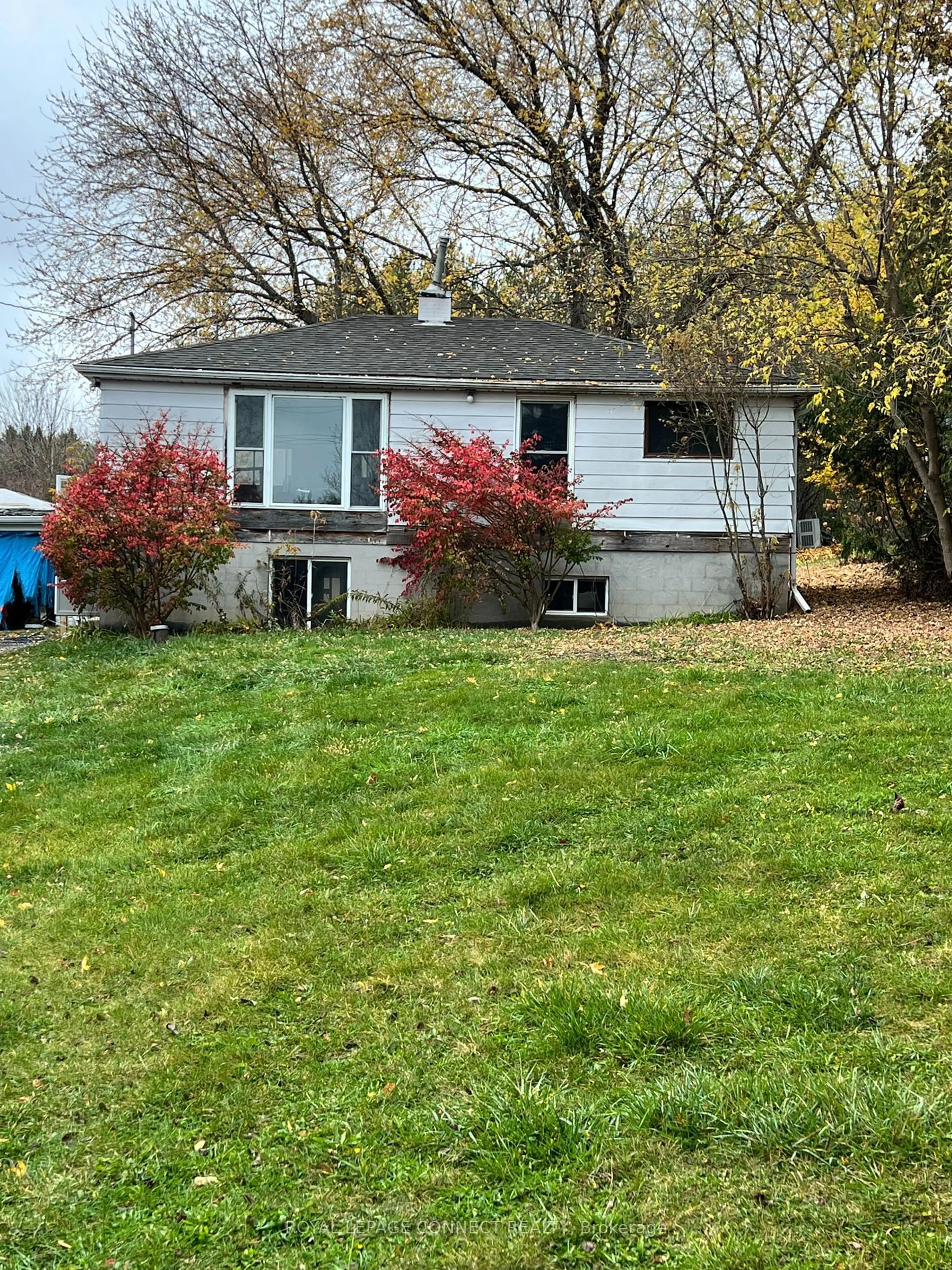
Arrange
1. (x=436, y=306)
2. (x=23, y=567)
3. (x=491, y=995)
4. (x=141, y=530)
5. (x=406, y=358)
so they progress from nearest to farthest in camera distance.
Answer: (x=491, y=995) < (x=141, y=530) < (x=406, y=358) < (x=436, y=306) < (x=23, y=567)

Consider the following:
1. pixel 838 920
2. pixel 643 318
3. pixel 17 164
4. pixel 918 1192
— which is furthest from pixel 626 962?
pixel 17 164

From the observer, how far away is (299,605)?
13.9 m

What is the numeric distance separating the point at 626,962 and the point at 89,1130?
1.79 meters

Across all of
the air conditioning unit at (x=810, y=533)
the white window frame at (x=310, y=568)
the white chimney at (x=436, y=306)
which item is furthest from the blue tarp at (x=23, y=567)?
the air conditioning unit at (x=810, y=533)

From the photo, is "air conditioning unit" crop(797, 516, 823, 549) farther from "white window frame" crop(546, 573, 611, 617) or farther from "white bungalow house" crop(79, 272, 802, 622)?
"white window frame" crop(546, 573, 611, 617)

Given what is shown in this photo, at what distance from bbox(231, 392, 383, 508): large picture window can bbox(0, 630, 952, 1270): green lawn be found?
7906 mm

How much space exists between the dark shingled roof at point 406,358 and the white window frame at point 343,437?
0.32m

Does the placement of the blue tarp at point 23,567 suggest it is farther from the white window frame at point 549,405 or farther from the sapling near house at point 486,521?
the white window frame at point 549,405

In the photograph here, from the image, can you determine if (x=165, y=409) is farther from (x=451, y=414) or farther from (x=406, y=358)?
(x=451, y=414)

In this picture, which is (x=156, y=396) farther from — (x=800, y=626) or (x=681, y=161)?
(x=800, y=626)

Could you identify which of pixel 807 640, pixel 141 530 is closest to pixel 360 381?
pixel 141 530

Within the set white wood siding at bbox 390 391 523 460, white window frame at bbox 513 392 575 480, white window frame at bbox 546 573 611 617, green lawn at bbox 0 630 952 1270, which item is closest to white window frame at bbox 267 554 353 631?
white wood siding at bbox 390 391 523 460

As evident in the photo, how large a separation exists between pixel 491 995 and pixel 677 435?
11.8 m

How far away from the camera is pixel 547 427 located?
14.1m
